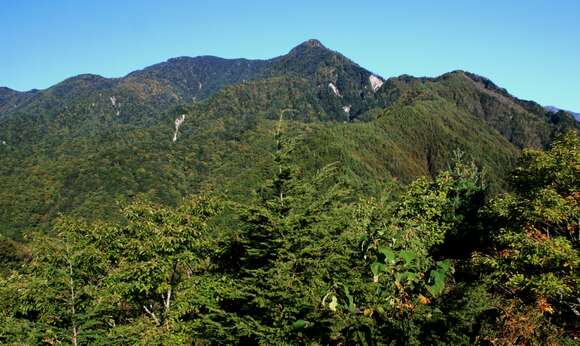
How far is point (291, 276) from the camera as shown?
1362 cm

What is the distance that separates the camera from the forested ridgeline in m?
9.87

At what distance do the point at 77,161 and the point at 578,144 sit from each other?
180708mm

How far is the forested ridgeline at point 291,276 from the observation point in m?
9.87

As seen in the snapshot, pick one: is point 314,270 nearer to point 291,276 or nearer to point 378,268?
point 291,276

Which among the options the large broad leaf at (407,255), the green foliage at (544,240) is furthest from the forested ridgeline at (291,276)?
the large broad leaf at (407,255)

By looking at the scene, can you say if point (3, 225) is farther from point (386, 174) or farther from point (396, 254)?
point (396, 254)

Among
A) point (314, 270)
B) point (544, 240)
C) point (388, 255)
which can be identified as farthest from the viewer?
point (544, 240)

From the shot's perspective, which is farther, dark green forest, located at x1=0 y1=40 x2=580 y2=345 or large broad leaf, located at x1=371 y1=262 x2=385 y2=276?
dark green forest, located at x1=0 y1=40 x2=580 y2=345

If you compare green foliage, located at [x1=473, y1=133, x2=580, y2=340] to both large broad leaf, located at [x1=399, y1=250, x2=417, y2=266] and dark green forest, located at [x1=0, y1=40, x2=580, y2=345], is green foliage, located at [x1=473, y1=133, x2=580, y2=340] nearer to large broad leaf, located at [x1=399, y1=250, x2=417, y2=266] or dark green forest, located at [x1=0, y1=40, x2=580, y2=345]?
dark green forest, located at [x1=0, y1=40, x2=580, y2=345]

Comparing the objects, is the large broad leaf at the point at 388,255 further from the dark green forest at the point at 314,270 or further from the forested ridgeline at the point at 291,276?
the forested ridgeline at the point at 291,276

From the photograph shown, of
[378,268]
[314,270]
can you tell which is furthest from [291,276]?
[378,268]

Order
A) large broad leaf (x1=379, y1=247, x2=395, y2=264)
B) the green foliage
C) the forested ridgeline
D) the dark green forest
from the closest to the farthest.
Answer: large broad leaf (x1=379, y1=247, x2=395, y2=264), the dark green forest, the forested ridgeline, the green foliage

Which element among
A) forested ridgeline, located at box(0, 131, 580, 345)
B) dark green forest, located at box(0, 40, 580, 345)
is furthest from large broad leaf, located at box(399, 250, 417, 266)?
forested ridgeline, located at box(0, 131, 580, 345)

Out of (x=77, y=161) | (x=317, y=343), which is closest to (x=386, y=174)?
(x=77, y=161)
